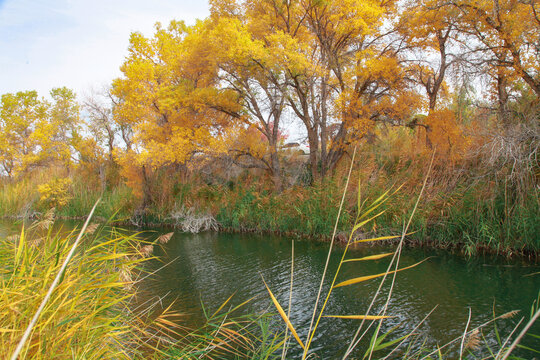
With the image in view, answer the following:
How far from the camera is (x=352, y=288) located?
21.8 feet

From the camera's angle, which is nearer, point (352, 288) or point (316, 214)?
point (352, 288)

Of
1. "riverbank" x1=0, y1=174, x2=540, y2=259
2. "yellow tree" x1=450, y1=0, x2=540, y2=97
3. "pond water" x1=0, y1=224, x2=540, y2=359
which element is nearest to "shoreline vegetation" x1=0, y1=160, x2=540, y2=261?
"riverbank" x1=0, y1=174, x2=540, y2=259

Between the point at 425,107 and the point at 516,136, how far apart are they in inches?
189

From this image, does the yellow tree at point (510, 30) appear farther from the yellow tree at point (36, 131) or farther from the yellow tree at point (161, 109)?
the yellow tree at point (36, 131)

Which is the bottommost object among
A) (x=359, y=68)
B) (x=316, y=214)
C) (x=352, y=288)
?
(x=352, y=288)

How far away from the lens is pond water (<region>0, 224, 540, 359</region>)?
4988 mm

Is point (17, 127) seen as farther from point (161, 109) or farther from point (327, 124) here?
point (327, 124)

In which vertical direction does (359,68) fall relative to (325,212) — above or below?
above

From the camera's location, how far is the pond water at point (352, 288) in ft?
16.4

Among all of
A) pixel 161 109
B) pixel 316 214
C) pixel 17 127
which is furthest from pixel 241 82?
pixel 17 127

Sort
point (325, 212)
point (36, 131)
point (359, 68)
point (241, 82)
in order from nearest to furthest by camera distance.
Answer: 1. point (325, 212)
2. point (359, 68)
3. point (241, 82)
4. point (36, 131)

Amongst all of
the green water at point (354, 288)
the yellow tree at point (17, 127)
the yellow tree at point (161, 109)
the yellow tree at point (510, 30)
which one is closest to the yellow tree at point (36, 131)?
the yellow tree at point (17, 127)

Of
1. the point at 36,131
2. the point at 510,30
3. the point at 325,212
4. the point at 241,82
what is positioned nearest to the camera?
the point at 510,30

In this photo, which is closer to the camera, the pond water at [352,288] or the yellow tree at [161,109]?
the pond water at [352,288]
